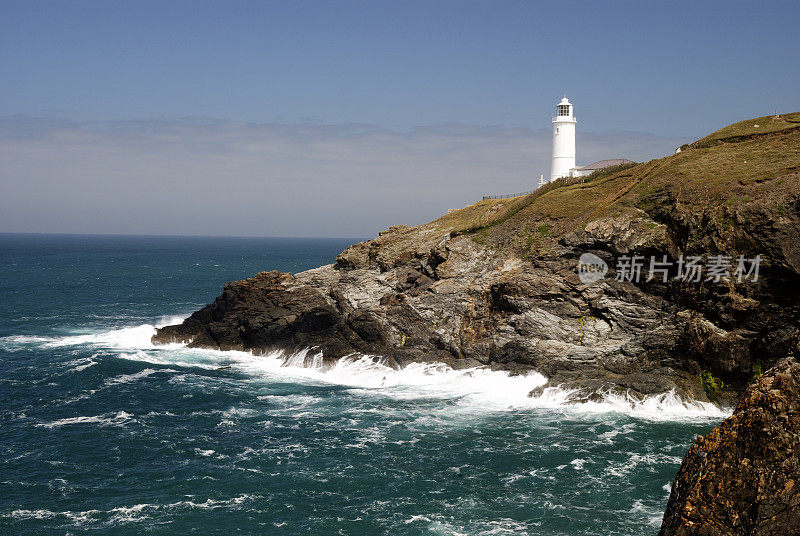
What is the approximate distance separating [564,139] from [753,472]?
70.2m

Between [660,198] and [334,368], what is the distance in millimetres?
28109

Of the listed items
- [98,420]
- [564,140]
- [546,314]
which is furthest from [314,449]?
[564,140]

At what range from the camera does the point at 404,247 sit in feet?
208

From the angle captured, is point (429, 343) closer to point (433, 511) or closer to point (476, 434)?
point (476, 434)

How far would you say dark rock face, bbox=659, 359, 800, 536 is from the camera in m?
13.7

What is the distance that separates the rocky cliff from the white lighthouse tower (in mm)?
16195

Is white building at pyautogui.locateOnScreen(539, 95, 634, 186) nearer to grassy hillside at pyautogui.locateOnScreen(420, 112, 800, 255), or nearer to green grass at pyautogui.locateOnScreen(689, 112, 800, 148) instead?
grassy hillside at pyautogui.locateOnScreen(420, 112, 800, 255)

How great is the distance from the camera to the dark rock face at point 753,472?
1370 centimetres

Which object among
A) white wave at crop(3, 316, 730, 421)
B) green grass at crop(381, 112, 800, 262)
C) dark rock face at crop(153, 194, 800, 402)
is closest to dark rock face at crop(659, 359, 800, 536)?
white wave at crop(3, 316, 730, 421)

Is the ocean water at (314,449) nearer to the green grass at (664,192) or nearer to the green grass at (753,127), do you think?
the green grass at (664,192)

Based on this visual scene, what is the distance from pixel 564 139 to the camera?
7981 cm

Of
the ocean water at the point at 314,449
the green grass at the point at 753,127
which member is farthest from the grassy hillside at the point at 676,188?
the ocean water at the point at 314,449

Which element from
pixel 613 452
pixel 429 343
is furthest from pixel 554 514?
pixel 429 343

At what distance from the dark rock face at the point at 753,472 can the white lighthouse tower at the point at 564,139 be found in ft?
222
